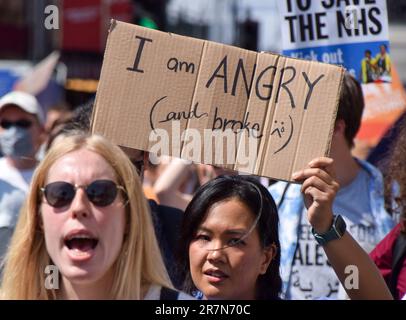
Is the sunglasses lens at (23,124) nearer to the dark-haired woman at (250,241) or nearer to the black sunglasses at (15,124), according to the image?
the black sunglasses at (15,124)

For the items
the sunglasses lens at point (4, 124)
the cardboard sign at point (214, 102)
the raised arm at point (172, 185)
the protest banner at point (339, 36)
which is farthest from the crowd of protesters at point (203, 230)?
the sunglasses lens at point (4, 124)

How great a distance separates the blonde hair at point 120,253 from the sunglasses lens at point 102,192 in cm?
7

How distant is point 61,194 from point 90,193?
89mm

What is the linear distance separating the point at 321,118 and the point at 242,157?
1.03 feet

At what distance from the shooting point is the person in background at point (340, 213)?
5191 millimetres

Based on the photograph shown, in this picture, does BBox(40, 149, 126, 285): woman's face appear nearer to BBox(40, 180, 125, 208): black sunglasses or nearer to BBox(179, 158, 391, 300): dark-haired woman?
BBox(40, 180, 125, 208): black sunglasses

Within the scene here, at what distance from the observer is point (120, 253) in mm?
3508

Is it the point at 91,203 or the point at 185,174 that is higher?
the point at 185,174

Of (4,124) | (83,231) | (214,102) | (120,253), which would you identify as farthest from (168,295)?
(4,124)

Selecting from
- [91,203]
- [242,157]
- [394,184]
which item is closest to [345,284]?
[242,157]

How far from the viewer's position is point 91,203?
3438mm

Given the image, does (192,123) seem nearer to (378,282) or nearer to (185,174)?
(378,282)

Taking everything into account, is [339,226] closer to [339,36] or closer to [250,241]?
[250,241]

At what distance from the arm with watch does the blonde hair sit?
619 millimetres
